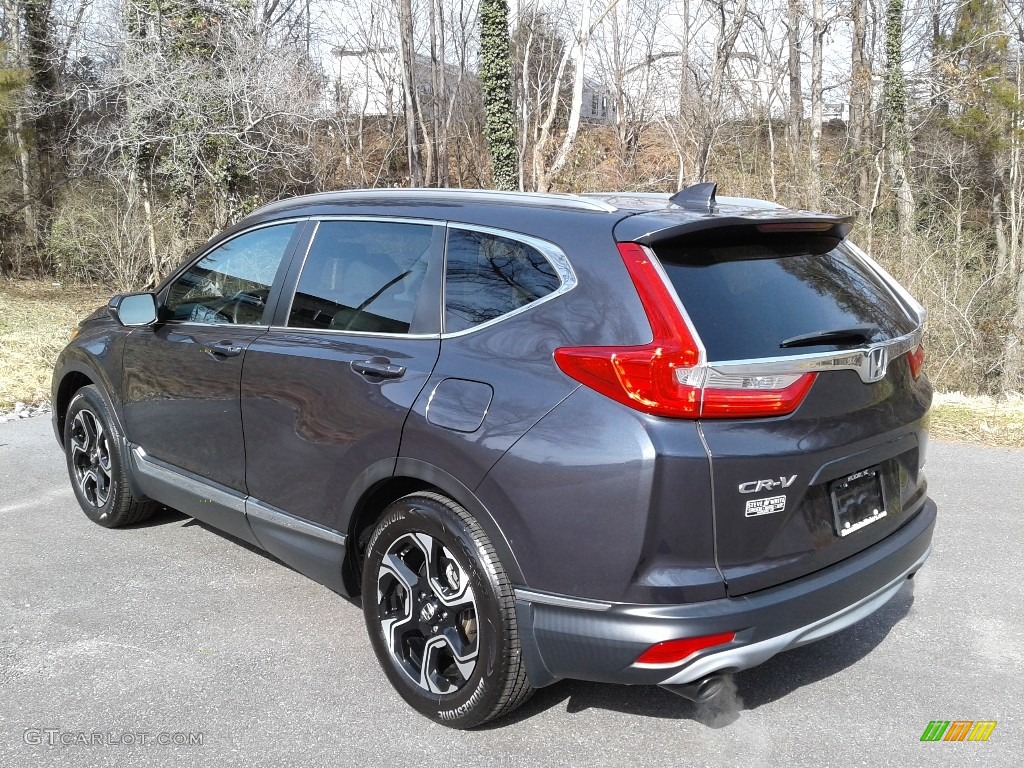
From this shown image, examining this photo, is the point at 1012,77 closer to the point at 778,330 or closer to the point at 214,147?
the point at 214,147

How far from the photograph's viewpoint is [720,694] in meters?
3.18

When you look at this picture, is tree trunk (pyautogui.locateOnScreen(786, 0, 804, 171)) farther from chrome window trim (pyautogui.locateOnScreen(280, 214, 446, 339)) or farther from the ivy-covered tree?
chrome window trim (pyautogui.locateOnScreen(280, 214, 446, 339))

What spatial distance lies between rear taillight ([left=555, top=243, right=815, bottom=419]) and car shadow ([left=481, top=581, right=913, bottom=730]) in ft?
3.44

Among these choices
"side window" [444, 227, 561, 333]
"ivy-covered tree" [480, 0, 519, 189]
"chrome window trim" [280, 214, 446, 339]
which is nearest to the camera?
"side window" [444, 227, 561, 333]

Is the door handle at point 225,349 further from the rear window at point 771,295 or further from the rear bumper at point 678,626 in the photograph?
the rear window at point 771,295

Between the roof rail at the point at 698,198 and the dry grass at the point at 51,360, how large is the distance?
4.72m

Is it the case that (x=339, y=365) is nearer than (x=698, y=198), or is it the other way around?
(x=698, y=198)

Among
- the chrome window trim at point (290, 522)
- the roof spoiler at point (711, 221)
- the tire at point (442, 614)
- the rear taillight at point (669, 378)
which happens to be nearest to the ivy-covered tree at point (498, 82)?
the chrome window trim at point (290, 522)

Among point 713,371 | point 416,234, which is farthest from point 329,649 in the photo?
point 713,371

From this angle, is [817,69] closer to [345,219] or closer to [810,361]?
[345,219]

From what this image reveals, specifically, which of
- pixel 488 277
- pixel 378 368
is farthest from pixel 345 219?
pixel 488 277

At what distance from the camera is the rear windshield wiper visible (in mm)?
2787

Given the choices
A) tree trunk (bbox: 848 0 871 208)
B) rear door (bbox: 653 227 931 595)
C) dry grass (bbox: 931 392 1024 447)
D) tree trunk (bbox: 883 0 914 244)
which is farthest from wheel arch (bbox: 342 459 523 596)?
tree trunk (bbox: 848 0 871 208)

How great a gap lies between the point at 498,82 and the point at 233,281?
17949 millimetres
